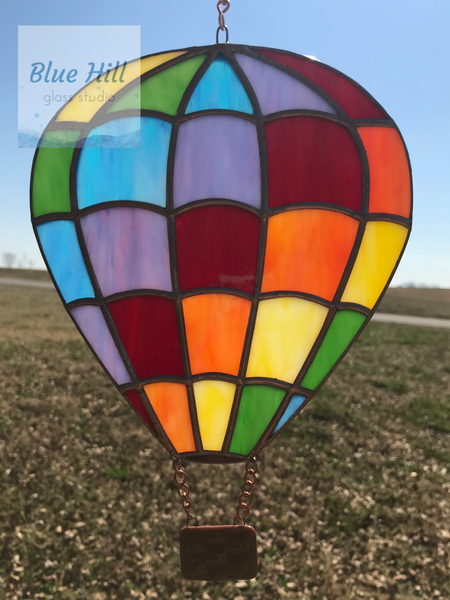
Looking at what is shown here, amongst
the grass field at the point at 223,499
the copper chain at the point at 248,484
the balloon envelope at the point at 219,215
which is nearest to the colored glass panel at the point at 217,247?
the balloon envelope at the point at 219,215

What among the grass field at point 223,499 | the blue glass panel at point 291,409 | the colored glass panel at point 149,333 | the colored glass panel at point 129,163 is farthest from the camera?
the grass field at point 223,499

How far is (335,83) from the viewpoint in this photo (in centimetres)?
137

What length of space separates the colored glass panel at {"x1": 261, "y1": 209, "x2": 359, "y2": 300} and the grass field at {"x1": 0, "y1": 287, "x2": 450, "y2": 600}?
343 centimetres

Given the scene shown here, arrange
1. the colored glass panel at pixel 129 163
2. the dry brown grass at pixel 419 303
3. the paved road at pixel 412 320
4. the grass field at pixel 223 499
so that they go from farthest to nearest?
the dry brown grass at pixel 419 303 → the paved road at pixel 412 320 → the grass field at pixel 223 499 → the colored glass panel at pixel 129 163

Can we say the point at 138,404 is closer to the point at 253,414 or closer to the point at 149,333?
the point at 149,333

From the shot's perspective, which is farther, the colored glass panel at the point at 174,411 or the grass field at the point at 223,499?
the grass field at the point at 223,499

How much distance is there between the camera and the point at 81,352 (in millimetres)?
8562

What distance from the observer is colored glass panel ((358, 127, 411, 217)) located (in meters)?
1.38

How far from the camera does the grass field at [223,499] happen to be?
3850mm

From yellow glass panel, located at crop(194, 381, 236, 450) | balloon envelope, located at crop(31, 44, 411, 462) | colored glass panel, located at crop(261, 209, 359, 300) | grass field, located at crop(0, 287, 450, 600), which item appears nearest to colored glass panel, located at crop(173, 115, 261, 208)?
balloon envelope, located at crop(31, 44, 411, 462)

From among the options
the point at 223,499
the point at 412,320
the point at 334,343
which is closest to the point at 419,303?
the point at 412,320

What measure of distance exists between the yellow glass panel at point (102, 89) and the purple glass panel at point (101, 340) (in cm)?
61

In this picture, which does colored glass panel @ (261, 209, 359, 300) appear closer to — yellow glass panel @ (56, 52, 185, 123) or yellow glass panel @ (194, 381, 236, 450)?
yellow glass panel @ (194, 381, 236, 450)

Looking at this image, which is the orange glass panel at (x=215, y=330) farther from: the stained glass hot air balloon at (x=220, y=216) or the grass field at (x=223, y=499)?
the grass field at (x=223, y=499)
